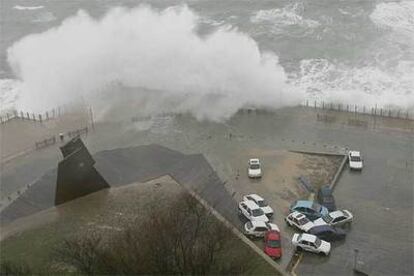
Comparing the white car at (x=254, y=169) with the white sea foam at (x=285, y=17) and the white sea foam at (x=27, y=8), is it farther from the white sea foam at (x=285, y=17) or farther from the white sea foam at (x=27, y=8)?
the white sea foam at (x=27, y=8)

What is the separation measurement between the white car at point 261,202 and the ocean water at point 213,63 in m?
12.3

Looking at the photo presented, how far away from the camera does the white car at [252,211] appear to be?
98.4ft

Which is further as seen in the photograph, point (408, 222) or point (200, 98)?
point (200, 98)

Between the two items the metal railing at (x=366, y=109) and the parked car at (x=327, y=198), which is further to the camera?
the metal railing at (x=366, y=109)

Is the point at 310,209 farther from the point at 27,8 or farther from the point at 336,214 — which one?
the point at 27,8

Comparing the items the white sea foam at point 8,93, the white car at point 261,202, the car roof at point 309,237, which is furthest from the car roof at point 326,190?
the white sea foam at point 8,93

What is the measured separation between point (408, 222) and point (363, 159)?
6.97m

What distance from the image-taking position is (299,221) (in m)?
29.5

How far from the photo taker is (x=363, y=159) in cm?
3634

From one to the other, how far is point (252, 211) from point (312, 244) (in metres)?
4.07

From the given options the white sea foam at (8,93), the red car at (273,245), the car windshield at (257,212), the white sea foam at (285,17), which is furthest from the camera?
the white sea foam at (285,17)

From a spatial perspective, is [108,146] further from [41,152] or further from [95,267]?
[95,267]

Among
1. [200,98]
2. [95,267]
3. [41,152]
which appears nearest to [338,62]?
[200,98]

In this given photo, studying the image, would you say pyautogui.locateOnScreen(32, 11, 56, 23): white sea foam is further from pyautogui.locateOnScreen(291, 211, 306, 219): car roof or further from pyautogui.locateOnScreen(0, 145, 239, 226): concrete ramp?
pyautogui.locateOnScreen(291, 211, 306, 219): car roof
